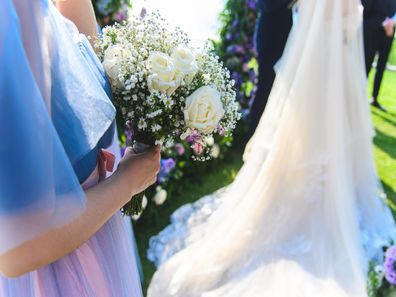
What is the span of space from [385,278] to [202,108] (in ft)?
6.22

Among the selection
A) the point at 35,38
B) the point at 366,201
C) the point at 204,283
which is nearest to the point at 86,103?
the point at 35,38

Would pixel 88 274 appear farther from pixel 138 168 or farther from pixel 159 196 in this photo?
pixel 159 196

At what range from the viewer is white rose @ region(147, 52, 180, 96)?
105cm

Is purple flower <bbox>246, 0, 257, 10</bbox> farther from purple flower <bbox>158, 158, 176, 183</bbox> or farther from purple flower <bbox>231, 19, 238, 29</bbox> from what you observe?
purple flower <bbox>158, 158, 176, 183</bbox>

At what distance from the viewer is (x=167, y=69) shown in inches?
41.3

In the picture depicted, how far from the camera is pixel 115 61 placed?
1.08 m

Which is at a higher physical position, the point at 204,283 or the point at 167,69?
the point at 167,69

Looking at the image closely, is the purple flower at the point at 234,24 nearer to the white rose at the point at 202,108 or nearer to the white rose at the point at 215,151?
the white rose at the point at 215,151

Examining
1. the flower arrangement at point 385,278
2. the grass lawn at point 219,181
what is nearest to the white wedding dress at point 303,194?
the flower arrangement at point 385,278

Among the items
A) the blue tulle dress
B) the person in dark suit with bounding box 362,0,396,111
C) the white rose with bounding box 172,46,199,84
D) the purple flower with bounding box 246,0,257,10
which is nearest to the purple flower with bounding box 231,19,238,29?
the purple flower with bounding box 246,0,257,10

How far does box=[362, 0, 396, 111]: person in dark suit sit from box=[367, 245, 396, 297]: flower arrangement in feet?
8.19

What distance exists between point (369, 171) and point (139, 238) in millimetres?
1846

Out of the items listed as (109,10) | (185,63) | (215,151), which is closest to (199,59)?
(185,63)

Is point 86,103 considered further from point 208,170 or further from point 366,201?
point 208,170
